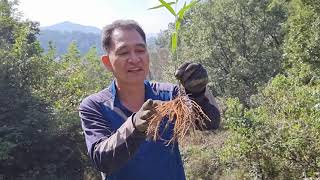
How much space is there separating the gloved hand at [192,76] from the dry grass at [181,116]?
5cm

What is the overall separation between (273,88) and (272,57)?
1280cm

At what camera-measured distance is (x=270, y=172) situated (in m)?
7.30

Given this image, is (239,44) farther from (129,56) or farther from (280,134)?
(129,56)

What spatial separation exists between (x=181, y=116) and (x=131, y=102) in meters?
0.29

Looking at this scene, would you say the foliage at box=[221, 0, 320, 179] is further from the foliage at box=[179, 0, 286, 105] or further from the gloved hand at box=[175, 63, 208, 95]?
the foliage at box=[179, 0, 286, 105]

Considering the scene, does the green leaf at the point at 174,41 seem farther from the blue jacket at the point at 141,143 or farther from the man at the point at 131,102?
the blue jacket at the point at 141,143

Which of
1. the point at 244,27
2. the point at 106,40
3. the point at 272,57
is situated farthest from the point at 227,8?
the point at 106,40

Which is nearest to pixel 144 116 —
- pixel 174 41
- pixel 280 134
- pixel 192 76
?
pixel 192 76

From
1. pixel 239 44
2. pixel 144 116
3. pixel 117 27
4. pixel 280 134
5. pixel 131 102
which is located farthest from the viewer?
pixel 239 44

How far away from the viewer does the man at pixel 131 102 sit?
4.86 feet

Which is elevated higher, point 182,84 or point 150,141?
point 182,84

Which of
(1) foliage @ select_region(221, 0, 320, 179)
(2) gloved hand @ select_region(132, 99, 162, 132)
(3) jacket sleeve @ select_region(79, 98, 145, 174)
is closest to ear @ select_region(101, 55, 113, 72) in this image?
Answer: (3) jacket sleeve @ select_region(79, 98, 145, 174)

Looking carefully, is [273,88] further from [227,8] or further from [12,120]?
[227,8]

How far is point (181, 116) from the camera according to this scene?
1454 mm
